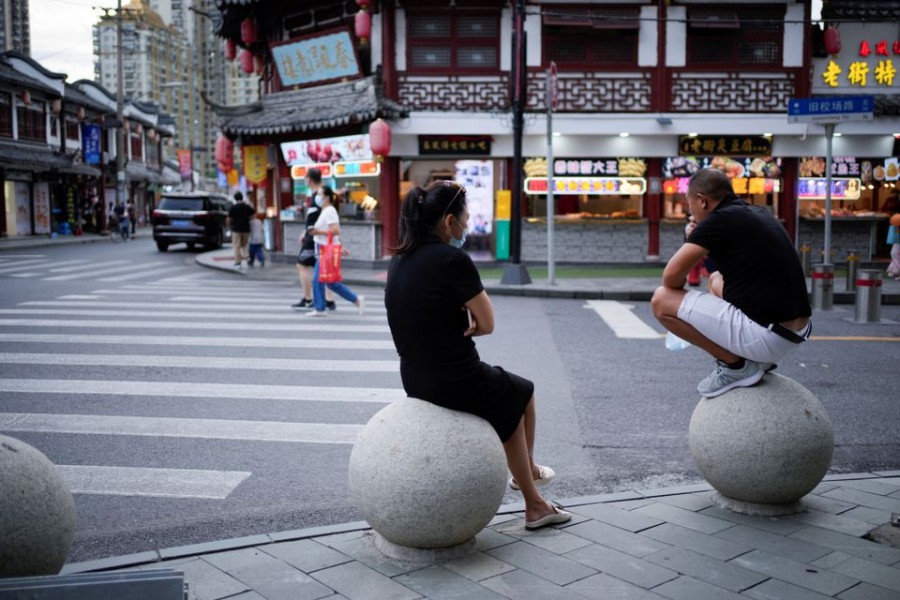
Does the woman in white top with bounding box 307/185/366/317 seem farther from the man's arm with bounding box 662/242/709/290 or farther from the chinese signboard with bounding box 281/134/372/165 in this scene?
the chinese signboard with bounding box 281/134/372/165

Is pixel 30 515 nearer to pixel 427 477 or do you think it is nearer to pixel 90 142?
pixel 427 477

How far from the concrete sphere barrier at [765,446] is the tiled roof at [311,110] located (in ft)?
54.8

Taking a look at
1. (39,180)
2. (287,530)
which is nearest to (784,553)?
(287,530)

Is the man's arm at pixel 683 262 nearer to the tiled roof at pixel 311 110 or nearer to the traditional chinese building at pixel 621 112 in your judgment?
the tiled roof at pixel 311 110

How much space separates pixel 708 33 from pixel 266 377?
17.1m

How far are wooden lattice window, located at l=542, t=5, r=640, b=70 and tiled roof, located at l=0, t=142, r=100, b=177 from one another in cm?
2474

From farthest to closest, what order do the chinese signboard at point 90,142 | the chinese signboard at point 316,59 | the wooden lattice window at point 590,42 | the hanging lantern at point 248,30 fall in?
the chinese signboard at point 90,142 < the hanging lantern at point 248,30 < the chinese signboard at point 316,59 < the wooden lattice window at point 590,42

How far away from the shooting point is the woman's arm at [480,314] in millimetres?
4020

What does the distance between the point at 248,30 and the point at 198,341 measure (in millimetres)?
17231

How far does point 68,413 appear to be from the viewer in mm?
6984

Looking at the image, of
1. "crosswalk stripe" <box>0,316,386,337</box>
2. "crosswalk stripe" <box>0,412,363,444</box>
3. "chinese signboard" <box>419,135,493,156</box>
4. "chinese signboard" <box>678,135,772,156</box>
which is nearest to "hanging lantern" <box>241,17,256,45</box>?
"chinese signboard" <box>419,135,493,156</box>

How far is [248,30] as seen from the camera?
2522cm

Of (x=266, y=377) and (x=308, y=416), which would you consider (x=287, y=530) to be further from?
(x=266, y=377)

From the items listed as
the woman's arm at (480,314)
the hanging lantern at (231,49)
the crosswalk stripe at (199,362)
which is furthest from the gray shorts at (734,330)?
the hanging lantern at (231,49)
